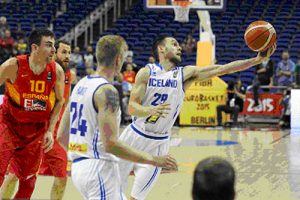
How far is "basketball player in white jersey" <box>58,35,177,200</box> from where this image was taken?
4359 millimetres

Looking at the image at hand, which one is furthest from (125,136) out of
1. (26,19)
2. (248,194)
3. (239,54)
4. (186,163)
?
(26,19)

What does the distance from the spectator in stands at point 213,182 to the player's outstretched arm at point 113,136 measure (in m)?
1.65

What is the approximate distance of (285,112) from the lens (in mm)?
17000

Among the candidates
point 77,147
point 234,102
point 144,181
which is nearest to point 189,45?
point 234,102

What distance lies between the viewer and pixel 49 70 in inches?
255

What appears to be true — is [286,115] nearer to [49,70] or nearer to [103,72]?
[49,70]

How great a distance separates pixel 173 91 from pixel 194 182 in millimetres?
3748

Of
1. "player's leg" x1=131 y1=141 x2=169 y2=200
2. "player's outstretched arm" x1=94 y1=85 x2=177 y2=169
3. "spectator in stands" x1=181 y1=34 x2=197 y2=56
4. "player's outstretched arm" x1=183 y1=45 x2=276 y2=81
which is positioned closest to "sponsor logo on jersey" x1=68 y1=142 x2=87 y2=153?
"player's outstretched arm" x1=94 y1=85 x2=177 y2=169

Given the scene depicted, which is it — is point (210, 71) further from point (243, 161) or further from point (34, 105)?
point (243, 161)

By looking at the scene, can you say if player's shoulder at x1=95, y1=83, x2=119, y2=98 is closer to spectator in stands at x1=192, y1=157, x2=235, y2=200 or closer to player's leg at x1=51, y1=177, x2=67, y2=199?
spectator in stands at x1=192, y1=157, x2=235, y2=200

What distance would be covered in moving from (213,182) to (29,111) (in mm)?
3976

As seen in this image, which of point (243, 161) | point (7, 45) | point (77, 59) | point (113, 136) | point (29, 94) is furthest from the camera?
point (77, 59)

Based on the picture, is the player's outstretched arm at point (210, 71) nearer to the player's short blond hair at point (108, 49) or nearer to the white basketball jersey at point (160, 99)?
the white basketball jersey at point (160, 99)

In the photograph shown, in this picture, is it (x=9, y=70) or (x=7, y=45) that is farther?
(x=7, y=45)
